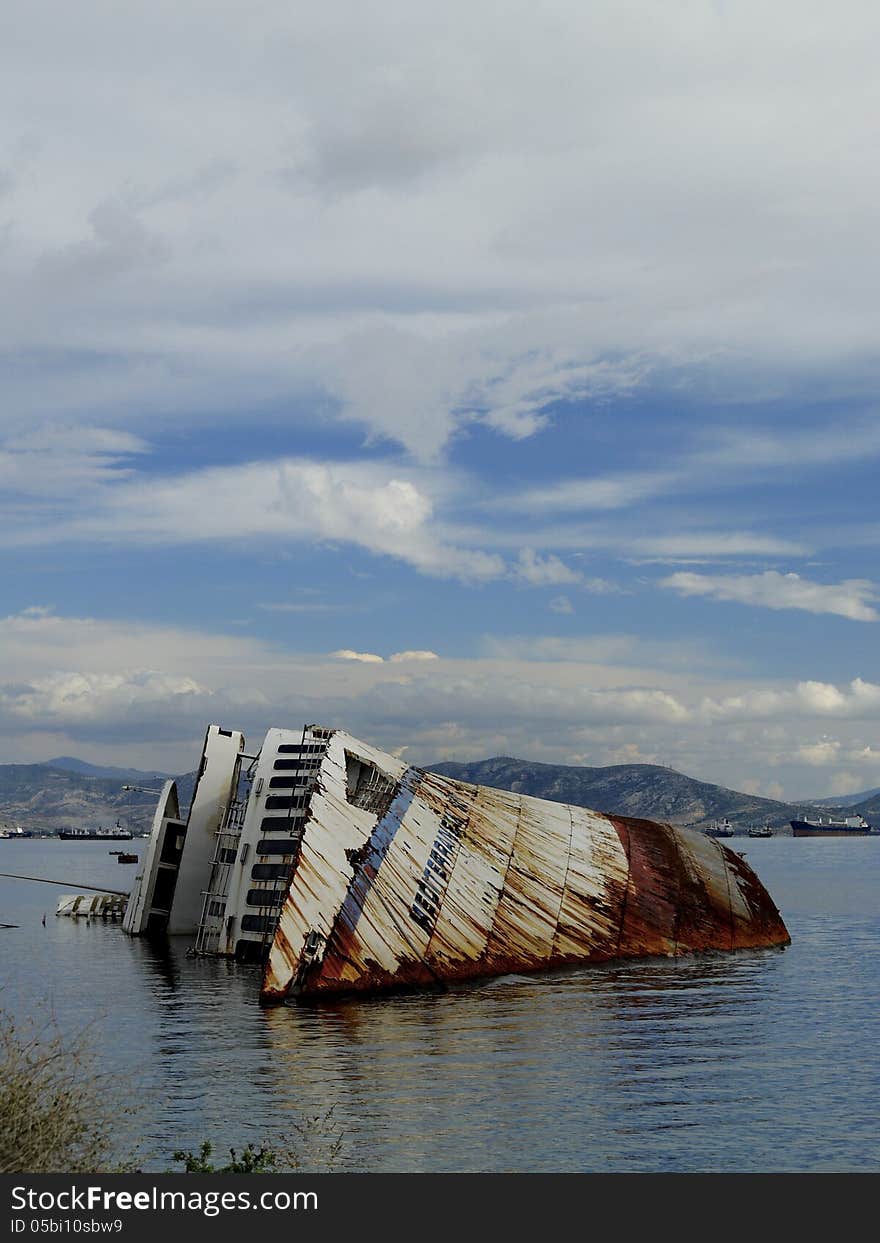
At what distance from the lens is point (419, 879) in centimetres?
5284

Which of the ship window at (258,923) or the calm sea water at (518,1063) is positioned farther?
the ship window at (258,923)

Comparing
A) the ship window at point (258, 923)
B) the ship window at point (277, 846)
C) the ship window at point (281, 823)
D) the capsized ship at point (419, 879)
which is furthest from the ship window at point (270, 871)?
the ship window at point (258, 923)

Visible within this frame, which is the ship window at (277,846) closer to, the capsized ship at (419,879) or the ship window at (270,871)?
the capsized ship at (419,879)

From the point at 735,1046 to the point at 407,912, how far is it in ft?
50.1

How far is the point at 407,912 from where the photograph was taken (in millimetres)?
51375

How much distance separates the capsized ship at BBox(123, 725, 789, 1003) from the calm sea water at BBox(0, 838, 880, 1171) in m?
1.48

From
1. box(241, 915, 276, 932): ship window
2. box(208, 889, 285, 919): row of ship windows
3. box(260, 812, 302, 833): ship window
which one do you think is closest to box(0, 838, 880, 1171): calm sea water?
box(241, 915, 276, 932): ship window

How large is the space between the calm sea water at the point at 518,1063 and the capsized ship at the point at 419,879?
1477 millimetres

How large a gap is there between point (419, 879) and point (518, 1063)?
1485cm

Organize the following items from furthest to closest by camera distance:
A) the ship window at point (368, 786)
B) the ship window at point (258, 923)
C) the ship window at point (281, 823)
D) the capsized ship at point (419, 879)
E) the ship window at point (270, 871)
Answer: the ship window at point (258, 923) < the ship window at point (281, 823) < the ship window at point (270, 871) < the ship window at point (368, 786) < the capsized ship at point (419, 879)

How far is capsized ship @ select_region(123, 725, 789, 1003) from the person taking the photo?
162 ft

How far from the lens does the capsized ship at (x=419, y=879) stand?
49375 mm
